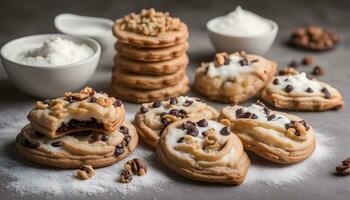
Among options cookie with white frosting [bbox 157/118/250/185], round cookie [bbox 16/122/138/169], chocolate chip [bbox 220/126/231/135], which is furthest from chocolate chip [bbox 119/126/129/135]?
chocolate chip [bbox 220/126/231/135]

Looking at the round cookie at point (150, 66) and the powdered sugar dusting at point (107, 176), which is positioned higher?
the round cookie at point (150, 66)

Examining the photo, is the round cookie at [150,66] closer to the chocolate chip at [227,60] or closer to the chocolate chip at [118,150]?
the chocolate chip at [227,60]

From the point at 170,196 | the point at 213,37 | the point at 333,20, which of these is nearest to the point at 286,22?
the point at 333,20

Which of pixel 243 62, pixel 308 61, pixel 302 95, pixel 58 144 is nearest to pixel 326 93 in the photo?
pixel 302 95

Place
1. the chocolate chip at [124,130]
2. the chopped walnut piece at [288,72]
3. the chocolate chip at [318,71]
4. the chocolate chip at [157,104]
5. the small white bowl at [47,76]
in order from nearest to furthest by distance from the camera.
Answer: the chocolate chip at [124,130] → the chocolate chip at [157,104] → the small white bowl at [47,76] → the chopped walnut piece at [288,72] → the chocolate chip at [318,71]

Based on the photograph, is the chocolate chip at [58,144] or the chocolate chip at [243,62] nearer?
the chocolate chip at [58,144]

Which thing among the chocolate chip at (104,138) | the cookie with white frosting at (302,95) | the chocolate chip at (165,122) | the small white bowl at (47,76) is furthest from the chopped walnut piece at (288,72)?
the chocolate chip at (104,138)

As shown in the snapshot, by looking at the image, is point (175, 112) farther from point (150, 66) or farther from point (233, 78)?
point (233, 78)

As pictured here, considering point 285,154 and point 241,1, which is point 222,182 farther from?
point 241,1
